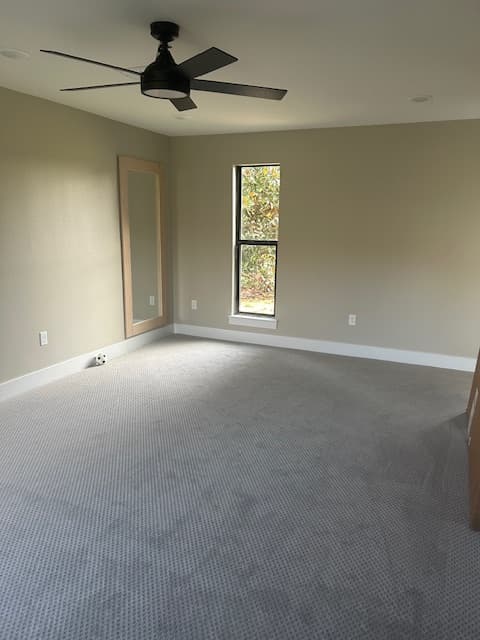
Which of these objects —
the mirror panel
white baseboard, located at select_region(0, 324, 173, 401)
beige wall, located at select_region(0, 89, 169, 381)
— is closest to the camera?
beige wall, located at select_region(0, 89, 169, 381)

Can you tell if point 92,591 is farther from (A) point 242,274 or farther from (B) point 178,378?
(A) point 242,274

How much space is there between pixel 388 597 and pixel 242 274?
13.3 feet

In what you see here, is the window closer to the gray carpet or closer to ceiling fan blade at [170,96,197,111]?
the gray carpet

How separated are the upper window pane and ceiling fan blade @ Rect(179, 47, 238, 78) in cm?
295

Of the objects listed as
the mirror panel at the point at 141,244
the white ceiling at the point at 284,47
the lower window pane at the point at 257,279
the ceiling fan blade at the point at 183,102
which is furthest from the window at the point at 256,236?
the ceiling fan blade at the point at 183,102

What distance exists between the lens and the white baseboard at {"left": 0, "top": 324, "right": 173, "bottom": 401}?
143 inches

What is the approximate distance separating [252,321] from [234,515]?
3264mm

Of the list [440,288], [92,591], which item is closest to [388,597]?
[92,591]

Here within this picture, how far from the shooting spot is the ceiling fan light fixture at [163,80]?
2105 millimetres

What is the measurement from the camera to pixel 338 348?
496cm

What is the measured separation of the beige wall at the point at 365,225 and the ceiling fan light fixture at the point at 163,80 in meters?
2.80

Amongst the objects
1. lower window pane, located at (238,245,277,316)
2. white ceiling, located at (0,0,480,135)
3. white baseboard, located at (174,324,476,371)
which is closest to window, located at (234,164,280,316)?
lower window pane, located at (238,245,277,316)

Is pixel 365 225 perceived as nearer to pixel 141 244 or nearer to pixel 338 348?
pixel 338 348

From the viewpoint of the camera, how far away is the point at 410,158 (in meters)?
4.32
